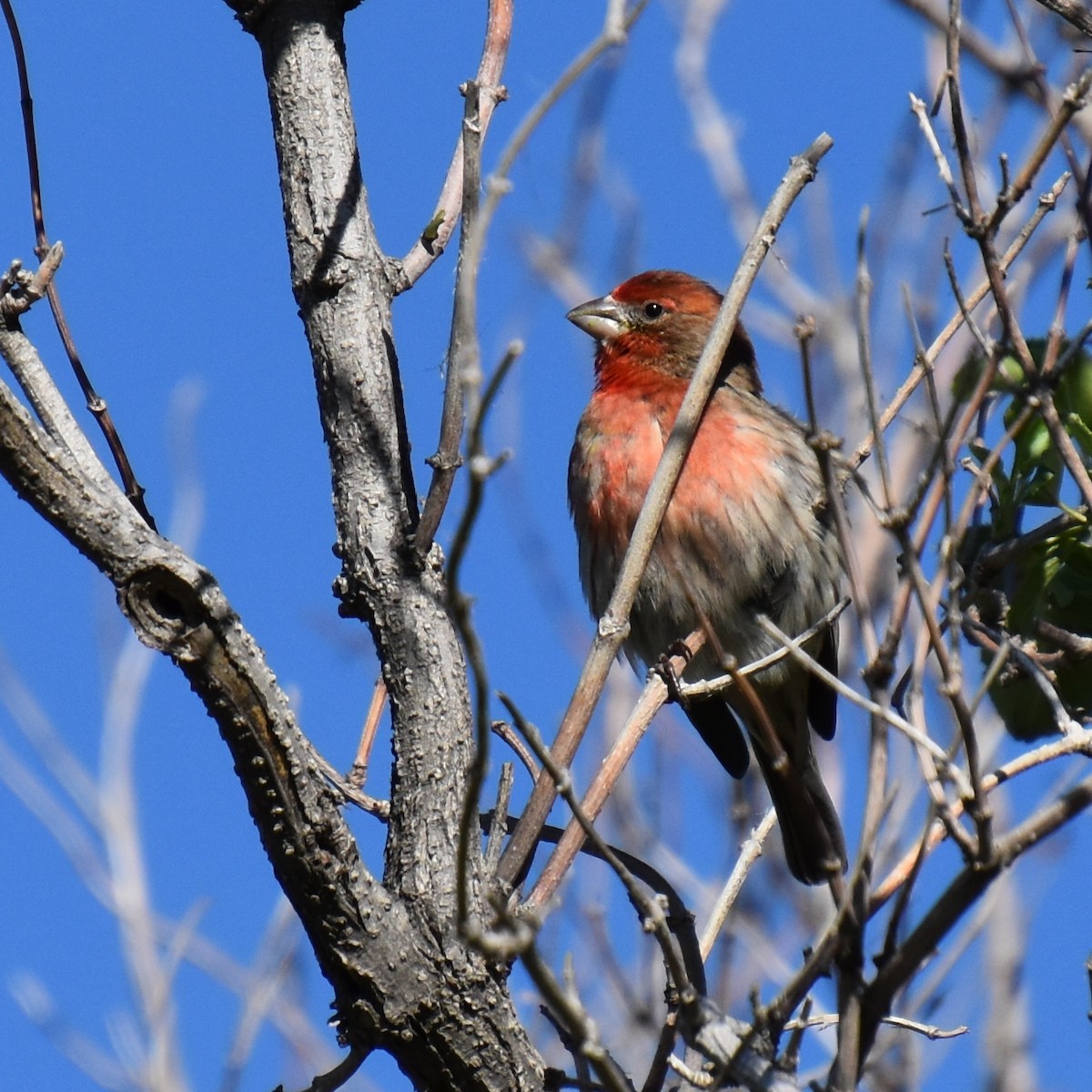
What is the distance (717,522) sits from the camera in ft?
19.1

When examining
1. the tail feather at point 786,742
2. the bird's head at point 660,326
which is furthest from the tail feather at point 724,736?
the bird's head at point 660,326

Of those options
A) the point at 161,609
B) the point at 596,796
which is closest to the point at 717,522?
the point at 596,796

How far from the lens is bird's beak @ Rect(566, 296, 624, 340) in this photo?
21.9 feet

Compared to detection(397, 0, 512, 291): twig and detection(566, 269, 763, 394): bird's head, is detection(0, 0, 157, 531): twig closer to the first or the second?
detection(397, 0, 512, 291): twig

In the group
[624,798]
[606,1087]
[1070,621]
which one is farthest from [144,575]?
[624,798]

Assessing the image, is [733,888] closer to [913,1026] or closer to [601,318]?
[913,1026]

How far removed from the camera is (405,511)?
3.49 meters

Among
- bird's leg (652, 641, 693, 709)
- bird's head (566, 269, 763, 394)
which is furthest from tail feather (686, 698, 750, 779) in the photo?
bird's leg (652, 641, 693, 709)

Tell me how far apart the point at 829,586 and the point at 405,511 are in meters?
2.97

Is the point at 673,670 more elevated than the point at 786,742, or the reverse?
the point at 786,742

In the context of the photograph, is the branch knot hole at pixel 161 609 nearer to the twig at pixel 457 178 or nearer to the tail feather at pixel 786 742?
the twig at pixel 457 178

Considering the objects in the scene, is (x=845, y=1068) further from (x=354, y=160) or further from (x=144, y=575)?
(x=354, y=160)

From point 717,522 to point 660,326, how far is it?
116cm

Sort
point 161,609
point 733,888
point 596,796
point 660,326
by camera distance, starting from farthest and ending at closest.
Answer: point 660,326, point 733,888, point 596,796, point 161,609
